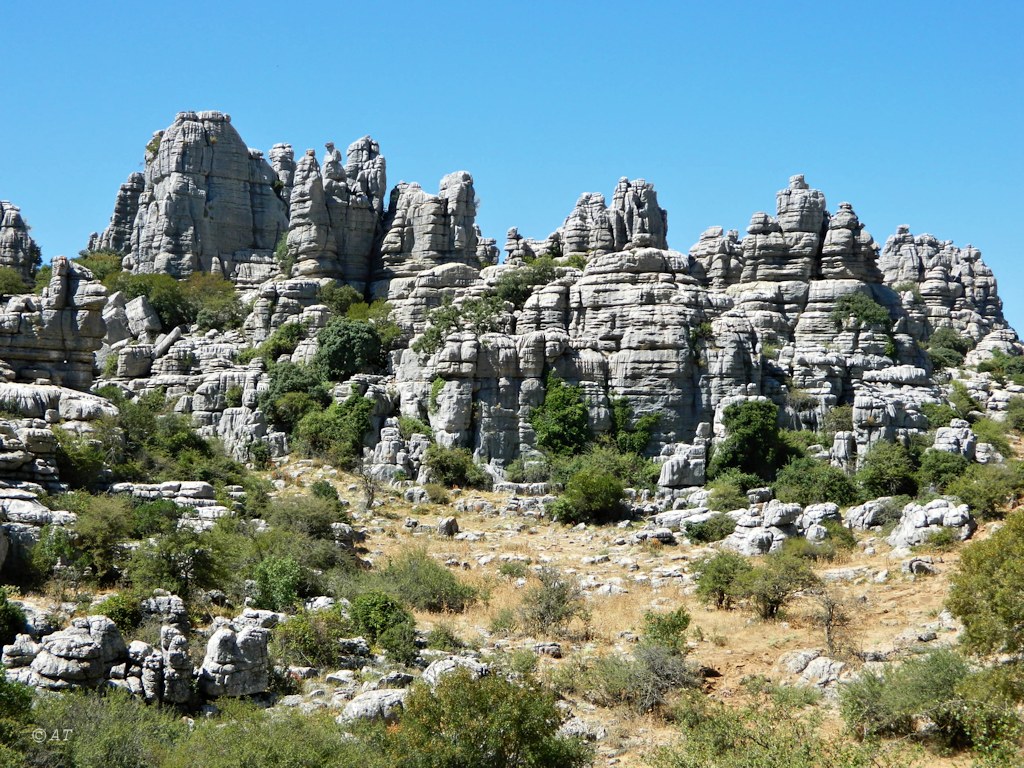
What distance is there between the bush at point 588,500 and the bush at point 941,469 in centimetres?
933

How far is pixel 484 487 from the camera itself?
36.7m

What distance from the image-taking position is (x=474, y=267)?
167 ft

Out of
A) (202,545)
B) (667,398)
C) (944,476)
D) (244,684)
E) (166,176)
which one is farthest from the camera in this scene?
(166,176)

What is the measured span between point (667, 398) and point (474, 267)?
1553cm

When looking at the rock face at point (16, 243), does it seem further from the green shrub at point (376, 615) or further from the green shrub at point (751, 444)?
the green shrub at point (376, 615)

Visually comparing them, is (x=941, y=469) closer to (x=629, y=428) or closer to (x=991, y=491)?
(x=991, y=491)

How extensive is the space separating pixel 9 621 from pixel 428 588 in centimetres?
880

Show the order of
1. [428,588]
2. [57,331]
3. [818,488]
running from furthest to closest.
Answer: [818,488] < [57,331] < [428,588]

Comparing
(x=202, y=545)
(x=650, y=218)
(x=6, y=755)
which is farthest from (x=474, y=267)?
(x=6, y=755)

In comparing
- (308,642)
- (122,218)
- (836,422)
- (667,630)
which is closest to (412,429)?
(836,422)

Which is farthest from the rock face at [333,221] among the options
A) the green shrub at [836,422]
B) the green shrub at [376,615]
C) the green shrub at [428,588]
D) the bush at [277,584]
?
the green shrub at [376,615]

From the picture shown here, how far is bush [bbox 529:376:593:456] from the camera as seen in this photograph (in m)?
37.8

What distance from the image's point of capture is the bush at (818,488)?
33.4m

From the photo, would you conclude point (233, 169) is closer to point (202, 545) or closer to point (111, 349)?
point (111, 349)
